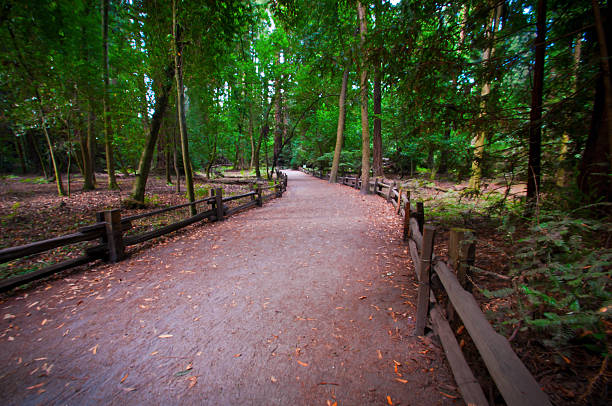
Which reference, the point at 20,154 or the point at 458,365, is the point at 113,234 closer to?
the point at 458,365

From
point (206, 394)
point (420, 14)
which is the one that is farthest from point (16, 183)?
point (420, 14)

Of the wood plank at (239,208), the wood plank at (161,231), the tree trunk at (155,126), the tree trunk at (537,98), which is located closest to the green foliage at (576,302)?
the tree trunk at (537,98)

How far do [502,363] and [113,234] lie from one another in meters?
6.45

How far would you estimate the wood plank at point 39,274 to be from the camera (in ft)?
12.7

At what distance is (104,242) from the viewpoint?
209 inches

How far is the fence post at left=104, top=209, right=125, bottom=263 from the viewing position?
17.1 feet

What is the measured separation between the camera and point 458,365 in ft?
6.97

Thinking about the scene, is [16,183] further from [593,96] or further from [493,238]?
[593,96]

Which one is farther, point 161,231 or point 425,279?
point 161,231

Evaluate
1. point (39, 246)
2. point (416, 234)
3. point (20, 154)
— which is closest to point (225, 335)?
point (416, 234)

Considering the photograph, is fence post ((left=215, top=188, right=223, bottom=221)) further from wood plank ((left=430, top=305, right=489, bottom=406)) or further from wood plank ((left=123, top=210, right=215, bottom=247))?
wood plank ((left=430, top=305, right=489, bottom=406))

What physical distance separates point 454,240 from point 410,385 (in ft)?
4.73

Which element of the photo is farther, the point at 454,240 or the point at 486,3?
the point at 486,3

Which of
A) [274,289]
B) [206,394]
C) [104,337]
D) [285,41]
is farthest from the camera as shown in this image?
[285,41]
